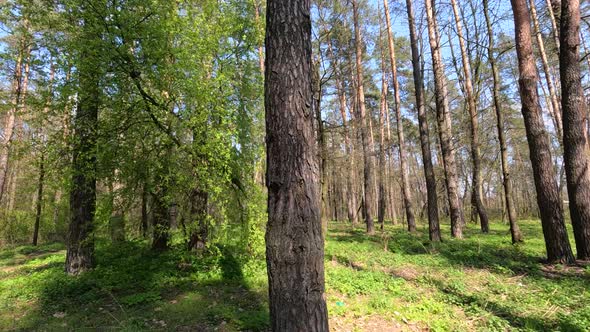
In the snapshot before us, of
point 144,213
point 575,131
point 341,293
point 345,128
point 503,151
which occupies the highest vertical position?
point 345,128

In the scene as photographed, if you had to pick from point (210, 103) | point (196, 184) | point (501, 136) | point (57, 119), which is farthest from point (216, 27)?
point (501, 136)

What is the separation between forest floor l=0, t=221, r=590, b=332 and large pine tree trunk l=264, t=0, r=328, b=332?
2344 mm

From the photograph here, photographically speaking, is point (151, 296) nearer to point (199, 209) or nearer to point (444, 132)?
point (199, 209)

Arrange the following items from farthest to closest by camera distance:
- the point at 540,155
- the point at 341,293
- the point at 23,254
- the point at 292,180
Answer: the point at 23,254
the point at 540,155
the point at 341,293
the point at 292,180

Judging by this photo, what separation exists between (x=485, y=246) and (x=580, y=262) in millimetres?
2675

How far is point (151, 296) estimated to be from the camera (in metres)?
5.37

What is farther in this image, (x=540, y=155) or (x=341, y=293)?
(x=540, y=155)

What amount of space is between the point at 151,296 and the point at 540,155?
819 centimetres

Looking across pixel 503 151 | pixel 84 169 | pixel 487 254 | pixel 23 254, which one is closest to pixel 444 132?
pixel 503 151

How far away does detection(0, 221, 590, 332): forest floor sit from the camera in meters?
4.18

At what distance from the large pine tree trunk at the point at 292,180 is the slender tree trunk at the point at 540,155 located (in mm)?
6140

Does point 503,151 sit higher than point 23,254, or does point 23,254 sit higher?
point 503,151

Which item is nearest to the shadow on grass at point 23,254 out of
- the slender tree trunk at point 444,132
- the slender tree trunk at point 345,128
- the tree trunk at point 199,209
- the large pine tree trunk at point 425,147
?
the tree trunk at point 199,209

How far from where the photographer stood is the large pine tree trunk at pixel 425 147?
9328 mm
